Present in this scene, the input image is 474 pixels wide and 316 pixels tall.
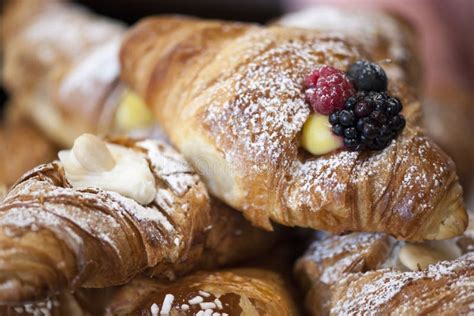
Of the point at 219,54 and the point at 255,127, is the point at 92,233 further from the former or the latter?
the point at 219,54

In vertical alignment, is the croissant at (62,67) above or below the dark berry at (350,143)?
below

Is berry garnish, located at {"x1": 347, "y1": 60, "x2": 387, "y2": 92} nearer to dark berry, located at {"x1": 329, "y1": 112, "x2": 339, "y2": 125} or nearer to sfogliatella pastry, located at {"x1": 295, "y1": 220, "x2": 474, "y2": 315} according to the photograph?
dark berry, located at {"x1": 329, "y1": 112, "x2": 339, "y2": 125}

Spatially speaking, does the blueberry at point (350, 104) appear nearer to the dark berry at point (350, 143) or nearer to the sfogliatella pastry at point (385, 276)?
the dark berry at point (350, 143)

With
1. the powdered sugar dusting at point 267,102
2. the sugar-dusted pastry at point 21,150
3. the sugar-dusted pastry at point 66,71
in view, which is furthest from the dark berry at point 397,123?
the sugar-dusted pastry at point 21,150

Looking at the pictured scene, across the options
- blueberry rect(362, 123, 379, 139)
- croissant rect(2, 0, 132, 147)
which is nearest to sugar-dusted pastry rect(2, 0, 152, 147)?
croissant rect(2, 0, 132, 147)

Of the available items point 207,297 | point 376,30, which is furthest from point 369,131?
point 376,30
